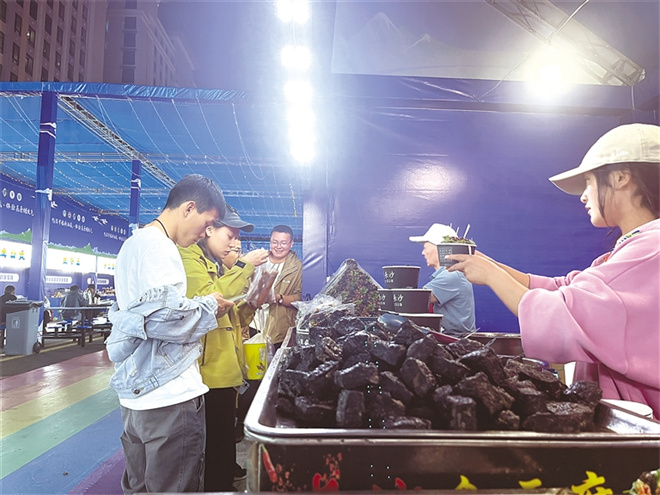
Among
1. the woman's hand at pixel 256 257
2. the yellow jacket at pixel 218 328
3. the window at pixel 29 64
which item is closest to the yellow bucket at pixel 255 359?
the yellow jacket at pixel 218 328

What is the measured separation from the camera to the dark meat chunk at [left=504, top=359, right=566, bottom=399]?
1.05 meters

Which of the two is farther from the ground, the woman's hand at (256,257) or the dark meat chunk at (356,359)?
the woman's hand at (256,257)

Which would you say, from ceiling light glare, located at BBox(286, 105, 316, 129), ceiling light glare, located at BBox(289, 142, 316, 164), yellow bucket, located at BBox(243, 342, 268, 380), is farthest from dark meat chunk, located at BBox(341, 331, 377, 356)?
ceiling light glare, located at BBox(286, 105, 316, 129)

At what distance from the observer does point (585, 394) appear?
103 cm

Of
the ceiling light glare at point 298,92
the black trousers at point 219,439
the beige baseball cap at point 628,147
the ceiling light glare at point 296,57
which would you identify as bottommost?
the black trousers at point 219,439

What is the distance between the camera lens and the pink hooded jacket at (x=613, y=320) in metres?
1.24

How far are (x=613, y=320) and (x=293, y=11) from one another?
3.63m

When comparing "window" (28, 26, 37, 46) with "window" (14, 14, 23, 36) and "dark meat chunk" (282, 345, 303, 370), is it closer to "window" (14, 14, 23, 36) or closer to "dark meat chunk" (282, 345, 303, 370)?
"window" (14, 14, 23, 36)

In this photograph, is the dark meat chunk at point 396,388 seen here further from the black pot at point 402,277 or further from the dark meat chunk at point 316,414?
the black pot at point 402,277

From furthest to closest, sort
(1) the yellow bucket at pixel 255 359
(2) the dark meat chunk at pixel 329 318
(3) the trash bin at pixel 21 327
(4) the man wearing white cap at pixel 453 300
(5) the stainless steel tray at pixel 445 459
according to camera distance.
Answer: (3) the trash bin at pixel 21 327, (1) the yellow bucket at pixel 255 359, (4) the man wearing white cap at pixel 453 300, (2) the dark meat chunk at pixel 329 318, (5) the stainless steel tray at pixel 445 459

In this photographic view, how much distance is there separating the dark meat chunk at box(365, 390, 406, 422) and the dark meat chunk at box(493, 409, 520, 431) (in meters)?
0.20

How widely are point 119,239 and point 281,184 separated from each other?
10825 mm

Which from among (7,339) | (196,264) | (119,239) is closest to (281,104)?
(196,264)

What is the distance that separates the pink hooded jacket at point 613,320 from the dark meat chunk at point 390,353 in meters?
0.52
